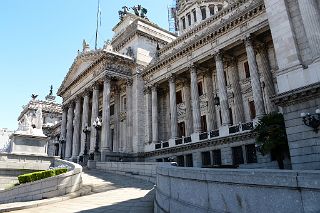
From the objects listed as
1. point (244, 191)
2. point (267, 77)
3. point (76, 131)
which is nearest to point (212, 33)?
point (267, 77)

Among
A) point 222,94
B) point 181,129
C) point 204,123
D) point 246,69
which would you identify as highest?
point 246,69

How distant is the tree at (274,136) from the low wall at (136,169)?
755 cm

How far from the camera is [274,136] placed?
16.5 meters

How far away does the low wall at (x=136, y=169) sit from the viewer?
20484mm

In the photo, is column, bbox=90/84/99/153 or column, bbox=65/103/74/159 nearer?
column, bbox=90/84/99/153

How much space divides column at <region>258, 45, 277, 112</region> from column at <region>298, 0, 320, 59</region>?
10.1 meters

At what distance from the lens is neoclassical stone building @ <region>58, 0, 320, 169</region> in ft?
47.9

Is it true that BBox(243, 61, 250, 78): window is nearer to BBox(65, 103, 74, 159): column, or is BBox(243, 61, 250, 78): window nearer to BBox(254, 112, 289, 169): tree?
BBox(254, 112, 289, 169): tree

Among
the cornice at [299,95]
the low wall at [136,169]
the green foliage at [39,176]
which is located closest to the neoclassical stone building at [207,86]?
the cornice at [299,95]

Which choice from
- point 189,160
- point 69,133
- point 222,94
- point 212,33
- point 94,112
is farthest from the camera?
point 69,133

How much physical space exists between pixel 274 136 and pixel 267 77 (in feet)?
32.6

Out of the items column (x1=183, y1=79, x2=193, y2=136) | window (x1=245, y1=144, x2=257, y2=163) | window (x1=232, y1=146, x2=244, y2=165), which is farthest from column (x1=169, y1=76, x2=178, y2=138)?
window (x1=245, y1=144, x2=257, y2=163)

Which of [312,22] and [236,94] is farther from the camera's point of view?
[236,94]

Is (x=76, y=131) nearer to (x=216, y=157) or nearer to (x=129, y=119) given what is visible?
(x=129, y=119)
